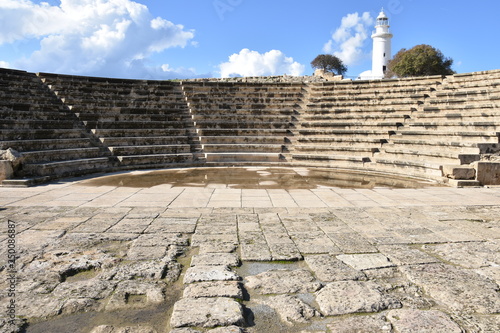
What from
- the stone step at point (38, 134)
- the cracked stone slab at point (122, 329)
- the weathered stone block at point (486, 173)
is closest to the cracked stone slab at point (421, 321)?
the cracked stone slab at point (122, 329)

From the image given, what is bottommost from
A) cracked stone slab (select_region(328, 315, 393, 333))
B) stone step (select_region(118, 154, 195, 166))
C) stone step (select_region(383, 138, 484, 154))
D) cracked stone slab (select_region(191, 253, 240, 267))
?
cracked stone slab (select_region(328, 315, 393, 333))

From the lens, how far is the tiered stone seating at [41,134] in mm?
8306

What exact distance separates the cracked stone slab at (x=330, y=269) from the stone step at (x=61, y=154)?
733cm

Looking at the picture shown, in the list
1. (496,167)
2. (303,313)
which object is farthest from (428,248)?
(496,167)

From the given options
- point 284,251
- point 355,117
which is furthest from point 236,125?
point 284,251

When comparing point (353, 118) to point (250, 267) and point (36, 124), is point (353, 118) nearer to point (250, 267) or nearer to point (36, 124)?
point (36, 124)

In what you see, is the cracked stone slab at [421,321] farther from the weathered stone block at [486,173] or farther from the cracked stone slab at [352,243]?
the weathered stone block at [486,173]

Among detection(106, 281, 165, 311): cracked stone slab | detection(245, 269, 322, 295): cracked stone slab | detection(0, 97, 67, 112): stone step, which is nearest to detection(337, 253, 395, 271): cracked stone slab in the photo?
detection(245, 269, 322, 295): cracked stone slab

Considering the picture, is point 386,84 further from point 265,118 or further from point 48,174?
point 48,174

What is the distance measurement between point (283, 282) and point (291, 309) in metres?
0.42

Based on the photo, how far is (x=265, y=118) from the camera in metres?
13.1

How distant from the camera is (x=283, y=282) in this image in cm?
294

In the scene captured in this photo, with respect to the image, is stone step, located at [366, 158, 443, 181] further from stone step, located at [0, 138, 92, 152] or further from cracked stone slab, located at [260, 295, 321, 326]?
stone step, located at [0, 138, 92, 152]

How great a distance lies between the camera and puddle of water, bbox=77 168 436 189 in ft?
25.0
